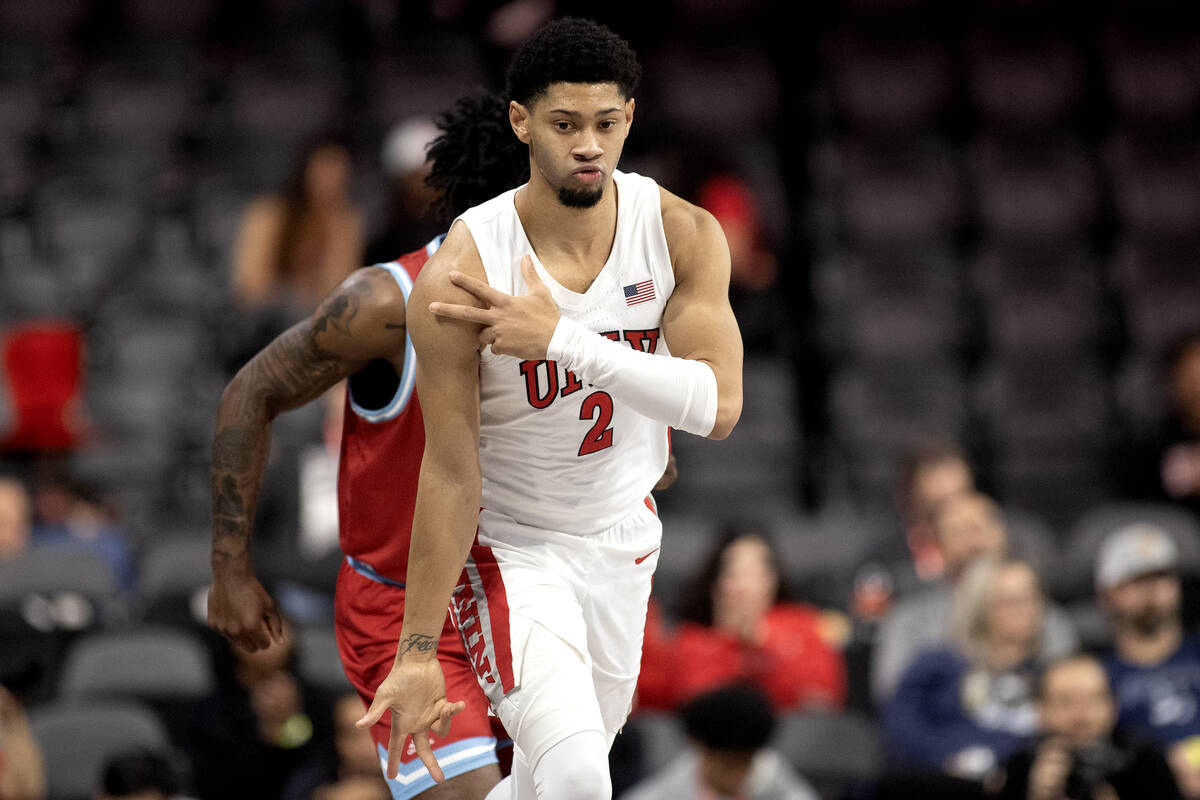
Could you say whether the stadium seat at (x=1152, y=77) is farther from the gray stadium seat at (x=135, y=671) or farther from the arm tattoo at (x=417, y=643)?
the arm tattoo at (x=417, y=643)

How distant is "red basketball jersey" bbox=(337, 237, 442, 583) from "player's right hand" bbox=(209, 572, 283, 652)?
0.82 feet

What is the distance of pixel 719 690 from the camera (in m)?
5.67

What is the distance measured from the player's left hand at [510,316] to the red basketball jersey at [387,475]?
1.67 ft

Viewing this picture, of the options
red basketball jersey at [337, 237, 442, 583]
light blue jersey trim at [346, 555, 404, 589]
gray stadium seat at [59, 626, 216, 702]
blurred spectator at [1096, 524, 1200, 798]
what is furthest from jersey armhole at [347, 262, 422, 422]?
blurred spectator at [1096, 524, 1200, 798]

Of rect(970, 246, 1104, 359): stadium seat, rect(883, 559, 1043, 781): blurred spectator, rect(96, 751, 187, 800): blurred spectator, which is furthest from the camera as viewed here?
rect(970, 246, 1104, 359): stadium seat

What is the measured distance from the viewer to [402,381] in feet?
12.0

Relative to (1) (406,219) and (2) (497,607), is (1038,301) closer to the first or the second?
(1) (406,219)

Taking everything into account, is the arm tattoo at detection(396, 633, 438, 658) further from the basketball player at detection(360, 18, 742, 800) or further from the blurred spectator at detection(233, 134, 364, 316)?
the blurred spectator at detection(233, 134, 364, 316)

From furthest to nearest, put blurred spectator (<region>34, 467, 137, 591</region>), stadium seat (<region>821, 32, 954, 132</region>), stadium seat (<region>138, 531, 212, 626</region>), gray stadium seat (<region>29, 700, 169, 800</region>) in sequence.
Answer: stadium seat (<region>821, 32, 954, 132</region>) → blurred spectator (<region>34, 467, 137, 591</region>) → stadium seat (<region>138, 531, 212, 626</region>) → gray stadium seat (<region>29, 700, 169, 800</region>)

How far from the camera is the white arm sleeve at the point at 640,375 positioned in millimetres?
3094

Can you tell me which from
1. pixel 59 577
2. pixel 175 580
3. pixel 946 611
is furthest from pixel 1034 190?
pixel 59 577

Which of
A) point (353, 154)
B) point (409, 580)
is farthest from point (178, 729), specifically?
point (353, 154)

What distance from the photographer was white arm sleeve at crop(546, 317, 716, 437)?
10.2 feet

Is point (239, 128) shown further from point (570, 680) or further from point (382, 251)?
point (570, 680)
